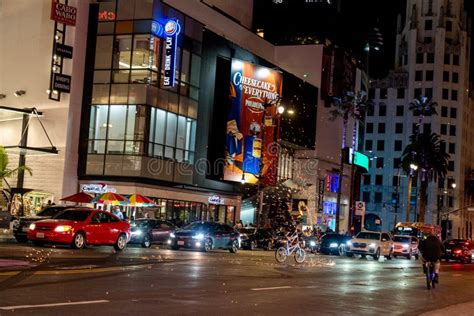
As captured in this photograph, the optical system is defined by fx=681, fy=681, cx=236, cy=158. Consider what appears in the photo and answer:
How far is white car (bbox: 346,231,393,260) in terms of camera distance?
4106 centimetres

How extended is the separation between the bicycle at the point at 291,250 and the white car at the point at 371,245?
13718mm

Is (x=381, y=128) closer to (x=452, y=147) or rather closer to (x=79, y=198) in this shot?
(x=452, y=147)

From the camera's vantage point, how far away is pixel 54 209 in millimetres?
29359

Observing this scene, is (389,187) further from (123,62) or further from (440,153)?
(123,62)

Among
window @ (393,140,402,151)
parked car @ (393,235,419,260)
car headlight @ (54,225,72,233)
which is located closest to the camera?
car headlight @ (54,225,72,233)

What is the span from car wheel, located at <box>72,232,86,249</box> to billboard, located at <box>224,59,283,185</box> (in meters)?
27.1

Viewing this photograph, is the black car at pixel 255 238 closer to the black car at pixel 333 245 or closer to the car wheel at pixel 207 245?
the black car at pixel 333 245

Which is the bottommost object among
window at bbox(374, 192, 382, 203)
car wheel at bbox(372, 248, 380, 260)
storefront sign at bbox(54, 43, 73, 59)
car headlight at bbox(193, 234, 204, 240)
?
car wheel at bbox(372, 248, 380, 260)

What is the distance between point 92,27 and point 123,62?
3174mm

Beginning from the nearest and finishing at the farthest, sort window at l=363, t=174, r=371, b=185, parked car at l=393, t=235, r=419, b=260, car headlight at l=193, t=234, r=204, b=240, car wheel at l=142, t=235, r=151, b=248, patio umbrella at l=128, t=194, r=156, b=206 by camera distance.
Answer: car headlight at l=193, t=234, r=204, b=240 → car wheel at l=142, t=235, r=151, b=248 → patio umbrella at l=128, t=194, r=156, b=206 → parked car at l=393, t=235, r=419, b=260 → window at l=363, t=174, r=371, b=185

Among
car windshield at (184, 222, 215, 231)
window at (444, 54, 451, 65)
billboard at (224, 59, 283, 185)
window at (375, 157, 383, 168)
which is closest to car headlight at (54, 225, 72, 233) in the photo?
car windshield at (184, 222, 215, 231)

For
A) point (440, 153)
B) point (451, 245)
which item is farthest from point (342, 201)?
point (451, 245)

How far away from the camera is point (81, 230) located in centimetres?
2584

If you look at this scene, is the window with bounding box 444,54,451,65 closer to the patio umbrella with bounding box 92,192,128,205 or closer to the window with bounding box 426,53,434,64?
the window with bounding box 426,53,434,64
